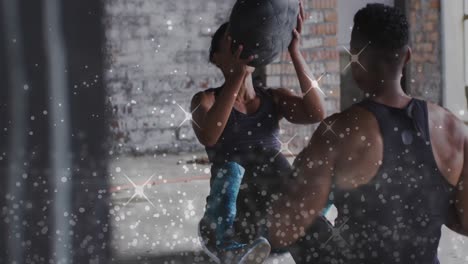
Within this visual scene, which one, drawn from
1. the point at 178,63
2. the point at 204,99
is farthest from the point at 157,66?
the point at 204,99

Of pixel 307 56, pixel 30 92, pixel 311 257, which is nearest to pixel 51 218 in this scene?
pixel 30 92

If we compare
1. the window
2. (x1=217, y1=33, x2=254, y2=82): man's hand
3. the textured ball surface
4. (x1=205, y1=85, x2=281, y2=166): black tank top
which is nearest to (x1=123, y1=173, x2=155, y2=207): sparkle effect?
(x1=205, y1=85, x2=281, y2=166): black tank top

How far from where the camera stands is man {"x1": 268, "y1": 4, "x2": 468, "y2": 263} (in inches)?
67.8

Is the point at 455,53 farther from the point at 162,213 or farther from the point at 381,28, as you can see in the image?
the point at 381,28

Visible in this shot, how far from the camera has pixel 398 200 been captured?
5.73 ft

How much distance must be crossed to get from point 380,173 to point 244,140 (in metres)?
0.96

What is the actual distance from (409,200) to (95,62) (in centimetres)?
91

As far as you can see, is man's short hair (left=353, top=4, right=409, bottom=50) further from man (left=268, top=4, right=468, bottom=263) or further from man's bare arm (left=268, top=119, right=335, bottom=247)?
man's bare arm (left=268, top=119, right=335, bottom=247)

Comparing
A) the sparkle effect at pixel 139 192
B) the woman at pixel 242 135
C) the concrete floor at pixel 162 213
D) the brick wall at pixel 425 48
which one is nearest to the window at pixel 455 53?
the brick wall at pixel 425 48

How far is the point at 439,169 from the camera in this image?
5.79 feet

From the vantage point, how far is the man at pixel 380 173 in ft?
5.65

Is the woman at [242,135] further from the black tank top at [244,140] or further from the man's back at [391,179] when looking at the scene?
the man's back at [391,179]

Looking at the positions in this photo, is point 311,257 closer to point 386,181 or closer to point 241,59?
point 386,181

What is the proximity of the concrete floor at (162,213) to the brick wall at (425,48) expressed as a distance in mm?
1906
